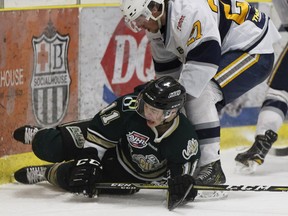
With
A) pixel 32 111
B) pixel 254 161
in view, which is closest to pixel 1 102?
pixel 32 111

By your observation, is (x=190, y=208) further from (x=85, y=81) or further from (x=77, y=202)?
(x=85, y=81)

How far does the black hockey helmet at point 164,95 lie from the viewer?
153 inches

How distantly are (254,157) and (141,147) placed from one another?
94 cm

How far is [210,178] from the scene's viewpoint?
13.5ft

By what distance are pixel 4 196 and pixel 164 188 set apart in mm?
701

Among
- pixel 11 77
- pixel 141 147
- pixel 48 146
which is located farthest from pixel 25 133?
pixel 141 147

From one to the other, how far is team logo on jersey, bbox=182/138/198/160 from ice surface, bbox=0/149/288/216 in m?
0.20

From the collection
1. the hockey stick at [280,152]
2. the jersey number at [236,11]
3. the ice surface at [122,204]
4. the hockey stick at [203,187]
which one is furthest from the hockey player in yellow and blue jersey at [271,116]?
the hockey stick at [203,187]

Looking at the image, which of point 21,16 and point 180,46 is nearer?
point 180,46

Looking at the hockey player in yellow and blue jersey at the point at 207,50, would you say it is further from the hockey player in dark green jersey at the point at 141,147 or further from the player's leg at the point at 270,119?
the player's leg at the point at 270,119

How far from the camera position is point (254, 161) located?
188 inches

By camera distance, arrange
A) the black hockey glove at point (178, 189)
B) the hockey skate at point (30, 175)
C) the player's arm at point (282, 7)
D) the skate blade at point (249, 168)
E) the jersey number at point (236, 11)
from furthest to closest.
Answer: the player's arm at point (282, 7)
the skate blade at point (249, 168)
the hockey skate at point (30, 175)
the jersey number at point (236, 11)
the black hockey glove at point (178, 189)

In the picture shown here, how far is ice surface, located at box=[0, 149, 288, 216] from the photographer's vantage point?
12.8ft

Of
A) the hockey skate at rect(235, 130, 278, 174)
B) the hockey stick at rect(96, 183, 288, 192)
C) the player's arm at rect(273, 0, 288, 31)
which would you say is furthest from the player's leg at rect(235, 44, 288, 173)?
the hockey stick at rect(96, 183, 288, 192)
